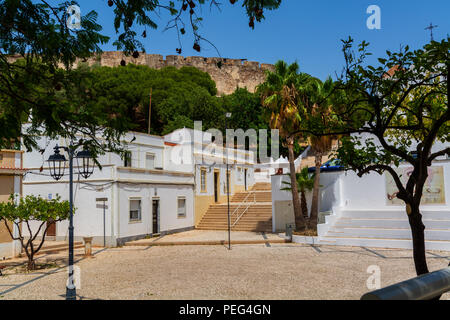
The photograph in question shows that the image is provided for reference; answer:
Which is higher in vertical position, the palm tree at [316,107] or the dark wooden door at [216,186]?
the palm tree at [316,107]

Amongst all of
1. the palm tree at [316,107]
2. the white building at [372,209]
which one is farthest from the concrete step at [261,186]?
the palm tree at [316,107]

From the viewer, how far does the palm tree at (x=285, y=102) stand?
69.3 ft

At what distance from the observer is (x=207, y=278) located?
12805mm

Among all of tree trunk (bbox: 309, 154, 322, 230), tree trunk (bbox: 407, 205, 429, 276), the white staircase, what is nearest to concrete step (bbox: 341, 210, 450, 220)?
the white staircase

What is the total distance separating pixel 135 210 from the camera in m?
23.6

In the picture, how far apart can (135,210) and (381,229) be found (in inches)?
551

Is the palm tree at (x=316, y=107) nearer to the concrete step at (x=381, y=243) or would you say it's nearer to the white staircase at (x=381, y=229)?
the white staircase at (x=381, y=229)

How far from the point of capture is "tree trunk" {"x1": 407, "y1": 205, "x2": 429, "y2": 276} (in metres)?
6.34

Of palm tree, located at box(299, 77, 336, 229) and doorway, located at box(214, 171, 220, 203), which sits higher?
palm tree, located at box(299, 77, 336, 229)

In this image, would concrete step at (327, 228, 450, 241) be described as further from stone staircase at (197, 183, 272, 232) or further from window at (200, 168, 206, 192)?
window at (200, 168, 206, 192)

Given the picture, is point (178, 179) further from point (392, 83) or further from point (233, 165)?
point (392, 83)

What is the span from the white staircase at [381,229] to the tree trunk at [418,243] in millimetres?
12241

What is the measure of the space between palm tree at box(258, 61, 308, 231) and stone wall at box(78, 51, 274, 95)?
199ft
